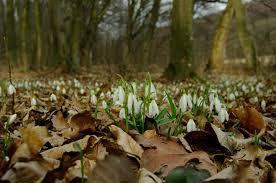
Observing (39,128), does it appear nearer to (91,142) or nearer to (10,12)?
(91,142)

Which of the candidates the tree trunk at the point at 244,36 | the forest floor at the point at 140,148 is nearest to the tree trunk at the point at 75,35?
the tree trunk at the point at 244,36

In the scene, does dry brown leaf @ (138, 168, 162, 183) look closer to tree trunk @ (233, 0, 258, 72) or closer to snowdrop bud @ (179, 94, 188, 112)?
snowdrop bud @ (179, 94, 188, 112)

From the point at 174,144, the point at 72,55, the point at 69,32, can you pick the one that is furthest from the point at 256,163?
the point at 69,32

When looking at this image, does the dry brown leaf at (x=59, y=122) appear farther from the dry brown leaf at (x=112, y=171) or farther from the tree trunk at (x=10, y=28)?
the tree trunk at (x=10, y=28)

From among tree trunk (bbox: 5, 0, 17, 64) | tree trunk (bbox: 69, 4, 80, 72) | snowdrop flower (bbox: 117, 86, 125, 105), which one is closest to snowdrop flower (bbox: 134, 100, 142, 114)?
snowdrop flower (bbox: 117, 86, 125, 105)

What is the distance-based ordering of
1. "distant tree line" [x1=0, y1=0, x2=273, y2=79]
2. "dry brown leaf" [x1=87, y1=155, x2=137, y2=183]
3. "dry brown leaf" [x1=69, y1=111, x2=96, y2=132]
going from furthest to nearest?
"distant tree line" [x1=0, y1=0, x2=273, y2=79] < "dry brown leaf" [x1=69, y1=111, x2=96, y2=132] < "dry brown leaf" [x1=87, y1=155, x2=137, y2=183]

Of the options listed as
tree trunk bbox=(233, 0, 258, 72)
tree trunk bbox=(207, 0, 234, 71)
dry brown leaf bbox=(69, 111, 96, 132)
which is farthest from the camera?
tree trunk bbox=(207, 0, 234, 71)

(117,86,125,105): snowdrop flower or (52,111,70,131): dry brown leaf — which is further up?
(117,86,125,105): snowdrop flower
